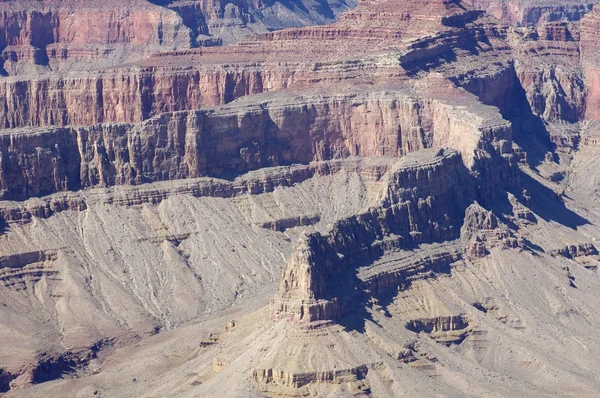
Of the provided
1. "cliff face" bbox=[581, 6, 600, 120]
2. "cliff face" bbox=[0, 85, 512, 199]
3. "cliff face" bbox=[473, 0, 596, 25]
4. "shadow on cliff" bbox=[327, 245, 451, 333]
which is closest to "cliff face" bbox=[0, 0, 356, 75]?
"cliff face" bbox=[473, 0, 596, 25]

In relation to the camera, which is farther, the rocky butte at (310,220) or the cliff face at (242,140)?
the cliff face at (242,140)

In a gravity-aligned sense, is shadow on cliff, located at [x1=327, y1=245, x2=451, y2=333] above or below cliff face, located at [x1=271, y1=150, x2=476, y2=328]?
below

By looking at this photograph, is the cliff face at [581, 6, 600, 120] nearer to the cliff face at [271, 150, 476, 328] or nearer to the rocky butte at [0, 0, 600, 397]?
the rocky butte at [0, 0, 600, 397]

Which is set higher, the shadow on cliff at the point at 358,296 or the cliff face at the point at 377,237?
the cliff face at the point at 377,237

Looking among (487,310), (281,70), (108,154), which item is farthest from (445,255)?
(281,70)

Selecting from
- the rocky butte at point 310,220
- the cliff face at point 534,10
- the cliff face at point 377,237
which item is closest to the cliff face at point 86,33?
the cliff face at point 534,10

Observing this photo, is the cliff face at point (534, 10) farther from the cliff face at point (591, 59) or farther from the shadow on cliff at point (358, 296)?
the shadow on cliff at point (358, 296)

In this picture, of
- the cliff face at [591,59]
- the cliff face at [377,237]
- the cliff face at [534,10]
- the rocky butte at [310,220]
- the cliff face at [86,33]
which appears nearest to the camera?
the cliff face at [377,237]

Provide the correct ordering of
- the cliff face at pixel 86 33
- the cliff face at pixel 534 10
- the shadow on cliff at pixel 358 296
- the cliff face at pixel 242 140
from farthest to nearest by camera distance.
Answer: the cliff face at pixel 534 10, the cliff face at pixel 86 33, the cliff face at pixel 242 140, the shadow on cliff at pixel 358 296

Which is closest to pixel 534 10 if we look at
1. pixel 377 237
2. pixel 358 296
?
pixel 377 237
